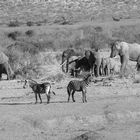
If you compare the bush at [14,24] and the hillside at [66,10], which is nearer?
the bush at [14,24]

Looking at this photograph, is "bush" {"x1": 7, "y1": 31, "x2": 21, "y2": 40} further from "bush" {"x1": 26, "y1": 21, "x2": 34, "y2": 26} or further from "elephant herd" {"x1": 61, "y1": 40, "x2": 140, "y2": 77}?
"elephant herd" {"x1": 61, "y1": 40, "x2": 140, "y2": 77}

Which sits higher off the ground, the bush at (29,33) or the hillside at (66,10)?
the bush at (29,33)

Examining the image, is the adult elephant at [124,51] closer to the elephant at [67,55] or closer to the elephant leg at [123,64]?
the elephant leg at [123,64]

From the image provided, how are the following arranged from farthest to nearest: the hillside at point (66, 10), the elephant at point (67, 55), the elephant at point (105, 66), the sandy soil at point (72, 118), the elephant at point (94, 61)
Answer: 1. the hillside at point (66, 10)
2. the elephant at point (67, 55)
3. the elephant at point (105, 66)
4. the elephant at point (94, 61)
5. the sandy soil at point (72, 118)

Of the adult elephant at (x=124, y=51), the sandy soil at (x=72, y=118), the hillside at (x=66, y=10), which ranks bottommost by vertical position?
the hillside at (x=66, y=10)

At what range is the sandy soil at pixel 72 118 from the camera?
1470 centimetres

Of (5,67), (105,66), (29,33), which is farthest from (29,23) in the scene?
(105,66)

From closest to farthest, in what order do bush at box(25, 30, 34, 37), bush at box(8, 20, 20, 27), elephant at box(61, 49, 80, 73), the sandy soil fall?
the sandy soil, elephant at box(61, 49, 80, 73), bush at box(25, 30, 34, 37), bush at box(8, 20, 20, 27)

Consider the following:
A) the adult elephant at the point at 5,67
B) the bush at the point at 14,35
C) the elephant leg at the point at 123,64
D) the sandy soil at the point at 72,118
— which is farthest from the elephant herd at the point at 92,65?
the bush at the point at 14,35

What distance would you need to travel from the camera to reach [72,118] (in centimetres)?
1639

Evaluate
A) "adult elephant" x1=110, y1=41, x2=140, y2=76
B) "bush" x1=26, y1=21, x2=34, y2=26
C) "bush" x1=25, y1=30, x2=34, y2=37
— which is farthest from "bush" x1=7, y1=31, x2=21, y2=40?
"adult elephant" x1=110, y1=41, x2=140, y2=76

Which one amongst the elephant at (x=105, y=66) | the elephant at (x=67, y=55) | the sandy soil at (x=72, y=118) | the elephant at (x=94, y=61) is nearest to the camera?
the sandy soil at (x=72, y=118)

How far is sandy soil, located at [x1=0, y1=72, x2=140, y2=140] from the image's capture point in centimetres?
1470

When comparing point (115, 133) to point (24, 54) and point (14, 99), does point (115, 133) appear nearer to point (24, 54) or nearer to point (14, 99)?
point (14, 99)
